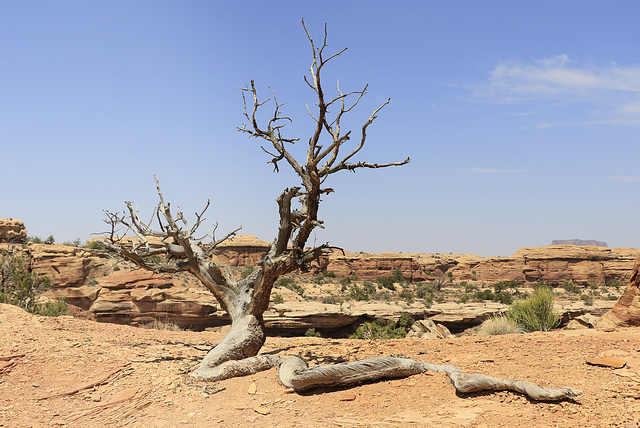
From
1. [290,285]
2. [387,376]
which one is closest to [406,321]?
[387,376]

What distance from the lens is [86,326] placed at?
36.3 ft

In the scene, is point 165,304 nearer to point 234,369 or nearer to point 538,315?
point 234,369

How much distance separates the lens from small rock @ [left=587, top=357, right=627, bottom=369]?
5.34 meters

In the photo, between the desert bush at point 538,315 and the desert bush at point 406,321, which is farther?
the desert bush at point 406,321

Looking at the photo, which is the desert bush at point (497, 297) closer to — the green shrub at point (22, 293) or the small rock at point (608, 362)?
the small rock at point (608, 362)

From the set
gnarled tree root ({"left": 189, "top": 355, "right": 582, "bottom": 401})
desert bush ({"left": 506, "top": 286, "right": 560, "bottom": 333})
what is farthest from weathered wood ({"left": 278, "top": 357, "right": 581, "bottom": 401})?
desert bush ({"left": 506, "top": 286, "right": 560, "bottom": 333})

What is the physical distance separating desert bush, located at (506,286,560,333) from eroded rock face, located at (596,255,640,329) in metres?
1.77

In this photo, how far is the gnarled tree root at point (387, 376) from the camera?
4.39 meters

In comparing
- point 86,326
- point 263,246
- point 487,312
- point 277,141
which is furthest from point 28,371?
point 263,246

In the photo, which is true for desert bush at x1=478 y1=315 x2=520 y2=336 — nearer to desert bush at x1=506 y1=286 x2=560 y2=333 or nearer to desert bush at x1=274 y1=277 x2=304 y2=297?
desert bush at x1=506 y1=286 x2=560 y2=333

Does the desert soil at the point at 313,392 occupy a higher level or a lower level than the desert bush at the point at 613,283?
higher

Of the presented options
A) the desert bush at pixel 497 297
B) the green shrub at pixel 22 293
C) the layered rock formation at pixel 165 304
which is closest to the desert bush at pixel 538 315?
the layered rock formation at pixel 165 304

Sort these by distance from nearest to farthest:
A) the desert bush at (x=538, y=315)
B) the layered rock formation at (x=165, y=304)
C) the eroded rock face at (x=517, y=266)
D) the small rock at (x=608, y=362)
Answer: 1. the small rock at (x=608, y=362)
2. the desert bush at (x=538, y=315)
3. the layered rock formation at (x=165, y=304)
4. the eroded rock face at (x=517, y=266)

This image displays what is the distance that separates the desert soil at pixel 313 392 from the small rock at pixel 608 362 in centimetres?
8
